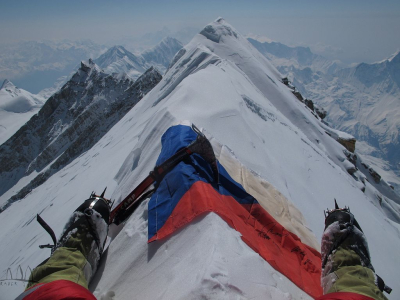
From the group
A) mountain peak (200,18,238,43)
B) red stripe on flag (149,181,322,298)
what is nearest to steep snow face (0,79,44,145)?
mountain peak (200,18,238,43)

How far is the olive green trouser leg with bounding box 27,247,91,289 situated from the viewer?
8.05 feet

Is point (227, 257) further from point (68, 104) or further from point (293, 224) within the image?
point (68, 104)

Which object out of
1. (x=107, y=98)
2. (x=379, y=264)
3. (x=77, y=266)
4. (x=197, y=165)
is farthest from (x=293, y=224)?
(x=107, y=98)

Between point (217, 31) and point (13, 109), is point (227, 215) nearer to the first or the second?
point (217, 31)

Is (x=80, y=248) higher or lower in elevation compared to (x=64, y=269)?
lower

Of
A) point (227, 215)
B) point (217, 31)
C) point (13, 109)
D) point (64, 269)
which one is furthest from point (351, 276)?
point (13, 109)

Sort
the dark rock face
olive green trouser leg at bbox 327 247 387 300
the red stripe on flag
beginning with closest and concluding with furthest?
olive green trouser leg at bbox 327 247 387 300
the red stripe on flag
the dark rock face

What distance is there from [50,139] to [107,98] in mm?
22041

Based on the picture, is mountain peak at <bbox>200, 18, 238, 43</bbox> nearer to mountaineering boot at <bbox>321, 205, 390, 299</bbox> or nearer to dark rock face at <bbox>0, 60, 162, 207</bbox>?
mountaineering boot at <bbox>321, 205, 390, 299</bbox>

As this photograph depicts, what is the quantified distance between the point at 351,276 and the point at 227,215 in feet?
5.04

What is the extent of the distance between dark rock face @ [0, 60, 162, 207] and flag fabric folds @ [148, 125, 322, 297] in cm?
5294

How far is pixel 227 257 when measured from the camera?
8.43ft

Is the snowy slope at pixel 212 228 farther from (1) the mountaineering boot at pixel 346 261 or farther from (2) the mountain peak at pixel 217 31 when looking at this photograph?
(2) the mountain peak at pixel 217 31

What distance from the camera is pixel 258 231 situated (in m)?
3.51
